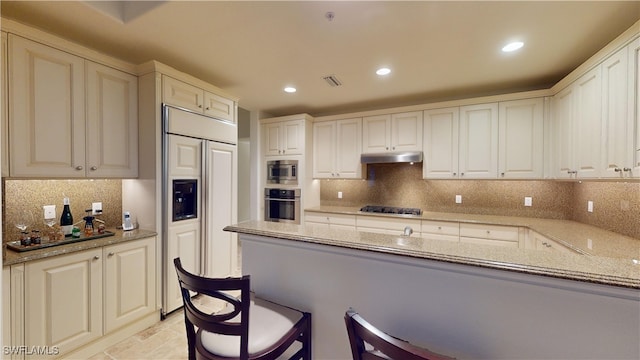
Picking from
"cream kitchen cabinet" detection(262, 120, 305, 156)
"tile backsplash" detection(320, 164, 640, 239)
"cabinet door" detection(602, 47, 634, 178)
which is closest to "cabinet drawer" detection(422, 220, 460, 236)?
"tile backsplash" detection(320, 164, 640, 239)

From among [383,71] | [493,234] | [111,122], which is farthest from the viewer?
[493,234]

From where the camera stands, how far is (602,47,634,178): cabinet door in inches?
69.5

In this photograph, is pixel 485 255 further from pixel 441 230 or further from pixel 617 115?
pixel 441 230

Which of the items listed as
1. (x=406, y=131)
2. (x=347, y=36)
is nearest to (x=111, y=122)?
(x=347, y=36)

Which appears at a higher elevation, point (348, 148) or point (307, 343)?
point (348, 148)

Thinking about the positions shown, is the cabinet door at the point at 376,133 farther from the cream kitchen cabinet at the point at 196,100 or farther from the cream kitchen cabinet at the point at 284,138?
the cream kitchen cabinet at the point at 196,100

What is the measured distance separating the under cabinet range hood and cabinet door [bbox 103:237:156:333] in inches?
106

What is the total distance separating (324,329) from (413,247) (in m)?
0.65

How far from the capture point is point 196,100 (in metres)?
2.73

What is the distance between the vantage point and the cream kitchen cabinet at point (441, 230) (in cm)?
312

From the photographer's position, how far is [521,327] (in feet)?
3.31

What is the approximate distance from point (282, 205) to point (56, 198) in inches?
99.7

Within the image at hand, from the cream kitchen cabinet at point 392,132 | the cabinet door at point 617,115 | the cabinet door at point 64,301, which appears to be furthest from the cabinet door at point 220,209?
the cabinet door at point 617,115
